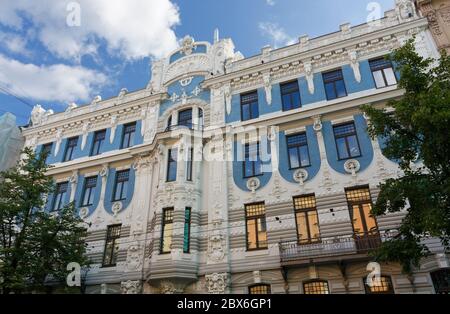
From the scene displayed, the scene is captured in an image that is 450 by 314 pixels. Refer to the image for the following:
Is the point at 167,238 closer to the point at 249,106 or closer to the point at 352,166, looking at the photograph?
the point at 249,106

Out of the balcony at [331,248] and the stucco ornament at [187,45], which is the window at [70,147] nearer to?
the stucco ornament at [187,45]

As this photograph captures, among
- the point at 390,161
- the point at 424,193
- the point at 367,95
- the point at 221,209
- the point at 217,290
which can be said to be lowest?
the point at 217,290

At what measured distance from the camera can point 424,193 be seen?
1041 cm

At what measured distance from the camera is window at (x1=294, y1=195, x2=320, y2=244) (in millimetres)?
16688

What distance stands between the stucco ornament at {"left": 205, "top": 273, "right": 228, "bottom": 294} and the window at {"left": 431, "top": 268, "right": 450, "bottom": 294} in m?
9.15

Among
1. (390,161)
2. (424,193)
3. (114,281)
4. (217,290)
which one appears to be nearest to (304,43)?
(390,161)

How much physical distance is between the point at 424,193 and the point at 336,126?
937 cm

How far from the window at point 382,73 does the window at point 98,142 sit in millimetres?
18823

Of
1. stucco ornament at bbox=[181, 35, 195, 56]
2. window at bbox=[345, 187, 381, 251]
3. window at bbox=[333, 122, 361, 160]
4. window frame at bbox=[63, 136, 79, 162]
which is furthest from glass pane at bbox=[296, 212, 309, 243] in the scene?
window frame at bbox=[63, 136, 79, 162]

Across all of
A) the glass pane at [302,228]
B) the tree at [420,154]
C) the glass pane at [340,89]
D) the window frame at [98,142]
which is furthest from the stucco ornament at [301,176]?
the window frame at [98,142]

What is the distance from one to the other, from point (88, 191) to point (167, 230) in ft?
26.0

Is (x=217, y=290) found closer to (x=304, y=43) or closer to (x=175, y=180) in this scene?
(x=175, y=180)

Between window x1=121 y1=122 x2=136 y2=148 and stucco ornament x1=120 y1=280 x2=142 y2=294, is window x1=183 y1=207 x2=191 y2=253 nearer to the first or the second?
stucco ornament x1=120 y1=280 x2=142 y2=294

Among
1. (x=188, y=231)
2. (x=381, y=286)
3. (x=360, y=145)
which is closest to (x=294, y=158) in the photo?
(x=360, y=145)
